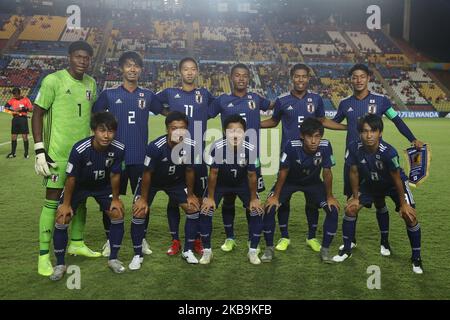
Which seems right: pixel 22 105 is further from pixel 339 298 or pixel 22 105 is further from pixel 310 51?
pixel 310 51

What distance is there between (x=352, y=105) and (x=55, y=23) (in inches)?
1915

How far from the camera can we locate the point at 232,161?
4754mm

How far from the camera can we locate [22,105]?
1247cm

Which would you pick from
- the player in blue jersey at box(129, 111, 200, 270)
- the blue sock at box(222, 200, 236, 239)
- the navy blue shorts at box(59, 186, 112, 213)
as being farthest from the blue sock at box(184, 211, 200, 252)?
the navy blue shorts at box(59, 186, 112, 213)

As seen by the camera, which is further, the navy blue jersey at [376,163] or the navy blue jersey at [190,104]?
the navy blue jersey at [190,104]

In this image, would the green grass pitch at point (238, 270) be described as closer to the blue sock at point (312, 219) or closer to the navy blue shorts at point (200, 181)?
the blue sock at point (312, 219)

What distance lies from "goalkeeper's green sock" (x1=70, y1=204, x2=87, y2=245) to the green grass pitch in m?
0.23

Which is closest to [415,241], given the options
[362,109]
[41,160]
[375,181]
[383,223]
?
[383,223]

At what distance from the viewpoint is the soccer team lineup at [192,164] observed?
4328 millimetres

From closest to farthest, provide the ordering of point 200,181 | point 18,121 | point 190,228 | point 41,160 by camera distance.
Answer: point 41,160 < point 190,228 < point 200,181 < point 18,121

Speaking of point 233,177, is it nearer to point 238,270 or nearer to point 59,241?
point 238,270

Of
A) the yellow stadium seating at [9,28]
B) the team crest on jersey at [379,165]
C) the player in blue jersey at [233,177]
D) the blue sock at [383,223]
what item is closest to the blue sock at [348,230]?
Answer: the blue sock at [383,223]

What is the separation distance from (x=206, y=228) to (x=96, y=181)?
1.29 m
